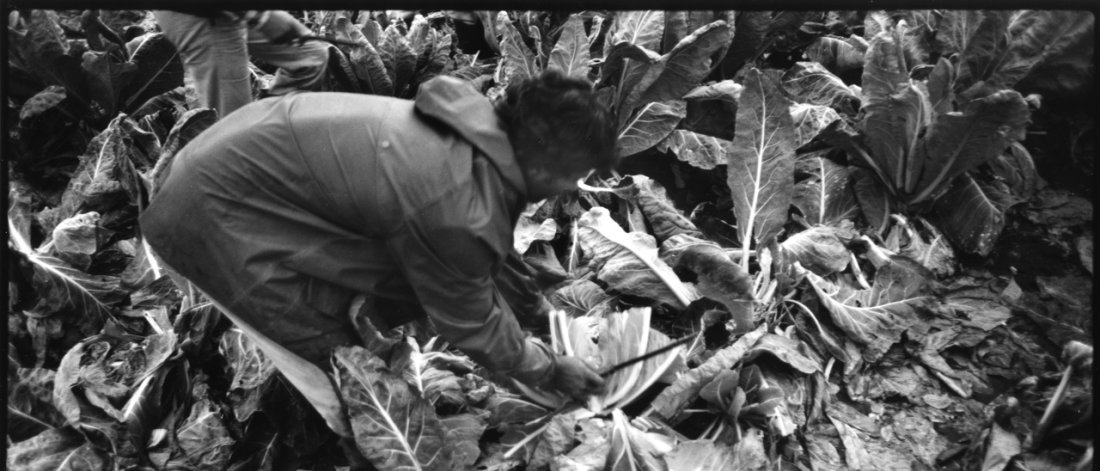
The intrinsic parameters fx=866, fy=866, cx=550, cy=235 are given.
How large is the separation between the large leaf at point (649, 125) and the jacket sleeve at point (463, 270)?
4.66 ft

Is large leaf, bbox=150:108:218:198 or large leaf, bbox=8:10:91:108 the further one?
large leaf, bbox=8:10:91:108

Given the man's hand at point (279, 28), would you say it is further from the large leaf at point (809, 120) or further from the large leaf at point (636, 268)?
the large leaf at point (809, 120)

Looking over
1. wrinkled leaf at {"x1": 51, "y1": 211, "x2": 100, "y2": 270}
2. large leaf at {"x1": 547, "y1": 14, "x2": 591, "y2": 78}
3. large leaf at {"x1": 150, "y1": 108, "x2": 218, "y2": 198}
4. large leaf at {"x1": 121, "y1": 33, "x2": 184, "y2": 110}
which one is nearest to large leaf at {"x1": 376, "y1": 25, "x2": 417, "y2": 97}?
large leaf at {"x1": 547, "y1": 14, "x2": 591, "y2": 78}

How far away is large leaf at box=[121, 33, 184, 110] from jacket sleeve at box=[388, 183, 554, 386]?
1837 mm

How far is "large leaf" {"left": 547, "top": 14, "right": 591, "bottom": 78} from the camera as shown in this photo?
118 inches

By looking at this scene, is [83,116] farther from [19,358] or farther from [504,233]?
[504,233]

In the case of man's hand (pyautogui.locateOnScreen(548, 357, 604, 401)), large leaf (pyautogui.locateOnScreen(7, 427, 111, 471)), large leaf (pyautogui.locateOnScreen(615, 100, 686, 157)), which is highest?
large leaf (pyautogui.locateOnScreen(615, 100, 686, 157))

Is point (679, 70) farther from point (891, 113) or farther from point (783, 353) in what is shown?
point (783, 353)

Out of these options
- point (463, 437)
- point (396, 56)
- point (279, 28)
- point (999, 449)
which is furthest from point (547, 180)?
point (396, 56)

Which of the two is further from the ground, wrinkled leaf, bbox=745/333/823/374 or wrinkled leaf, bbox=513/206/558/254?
wrinkled leaf, bbox=513/206/558/254

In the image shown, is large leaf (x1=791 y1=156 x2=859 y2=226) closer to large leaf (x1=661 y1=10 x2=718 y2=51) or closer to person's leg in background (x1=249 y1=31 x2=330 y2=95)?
large leaf (x1=661 y1=10 x2=718 y2=51)

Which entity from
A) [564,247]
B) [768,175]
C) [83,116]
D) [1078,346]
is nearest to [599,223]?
[564,247]

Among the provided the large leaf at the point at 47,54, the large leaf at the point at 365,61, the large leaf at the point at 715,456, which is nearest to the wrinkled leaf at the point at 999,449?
the large leaf at the point at 715,456

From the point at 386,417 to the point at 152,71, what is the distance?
5.87 feet
